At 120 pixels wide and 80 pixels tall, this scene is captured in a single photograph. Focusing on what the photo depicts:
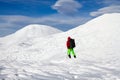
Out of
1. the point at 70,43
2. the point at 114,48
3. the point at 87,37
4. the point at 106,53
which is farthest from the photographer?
the point at 87,37

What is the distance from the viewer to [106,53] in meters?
21.3

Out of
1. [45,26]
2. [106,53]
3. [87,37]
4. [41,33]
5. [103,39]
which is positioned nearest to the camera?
[106,53]

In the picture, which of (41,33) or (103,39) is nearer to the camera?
(103,39)

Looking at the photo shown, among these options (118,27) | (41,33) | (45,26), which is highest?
(45,26)

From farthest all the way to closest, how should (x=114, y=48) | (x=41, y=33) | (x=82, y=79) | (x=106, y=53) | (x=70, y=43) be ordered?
(x=41, y=33) → (x=114, y=48) → (x=106, y=53) → (x=70, y=43) → (x=82, y=79)

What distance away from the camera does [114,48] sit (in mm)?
22781

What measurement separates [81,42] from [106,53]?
22.4ft

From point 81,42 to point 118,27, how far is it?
565 cm

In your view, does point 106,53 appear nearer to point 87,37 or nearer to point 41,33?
point 87,37

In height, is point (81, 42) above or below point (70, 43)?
above

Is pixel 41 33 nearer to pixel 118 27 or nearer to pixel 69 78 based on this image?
pixel 118 27

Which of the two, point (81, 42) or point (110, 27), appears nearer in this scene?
point (81, 42)

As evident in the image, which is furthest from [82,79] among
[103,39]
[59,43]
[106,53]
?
[59,43]

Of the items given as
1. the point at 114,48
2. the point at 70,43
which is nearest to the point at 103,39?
the point at 114,48
